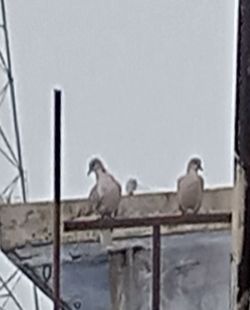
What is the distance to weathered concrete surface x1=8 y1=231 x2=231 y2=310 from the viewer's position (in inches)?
25.4

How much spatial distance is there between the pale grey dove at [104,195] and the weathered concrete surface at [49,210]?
0.01 meters

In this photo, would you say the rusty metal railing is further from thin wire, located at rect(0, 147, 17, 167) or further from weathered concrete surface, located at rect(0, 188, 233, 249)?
thin wire, located at rect(0, 147, 17, 167)

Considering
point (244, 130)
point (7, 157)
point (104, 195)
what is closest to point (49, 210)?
point (104, 195)

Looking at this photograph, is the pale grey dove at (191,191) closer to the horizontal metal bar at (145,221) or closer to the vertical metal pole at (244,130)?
the horizontal metal bar at (145,221)

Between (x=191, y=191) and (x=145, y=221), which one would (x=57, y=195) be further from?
(x=191, y=191)

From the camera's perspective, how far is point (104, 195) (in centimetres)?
52

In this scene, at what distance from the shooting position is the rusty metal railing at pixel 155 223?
369 millimetres

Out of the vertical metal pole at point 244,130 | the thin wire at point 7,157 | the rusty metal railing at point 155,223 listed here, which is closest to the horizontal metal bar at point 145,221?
the rusty metal railing at point 155,223

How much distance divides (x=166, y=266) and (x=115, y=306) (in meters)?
0.06

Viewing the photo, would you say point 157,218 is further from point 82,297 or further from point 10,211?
point 82,297

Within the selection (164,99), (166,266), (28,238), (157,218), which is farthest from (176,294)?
(164,99)

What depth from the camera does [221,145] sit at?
181 cm

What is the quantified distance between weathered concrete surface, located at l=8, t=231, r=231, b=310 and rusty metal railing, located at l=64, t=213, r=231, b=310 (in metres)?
0.18

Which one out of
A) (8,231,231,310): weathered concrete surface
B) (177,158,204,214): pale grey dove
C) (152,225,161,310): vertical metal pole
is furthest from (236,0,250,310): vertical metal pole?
(8,231,231,310): weathered concrete surface
